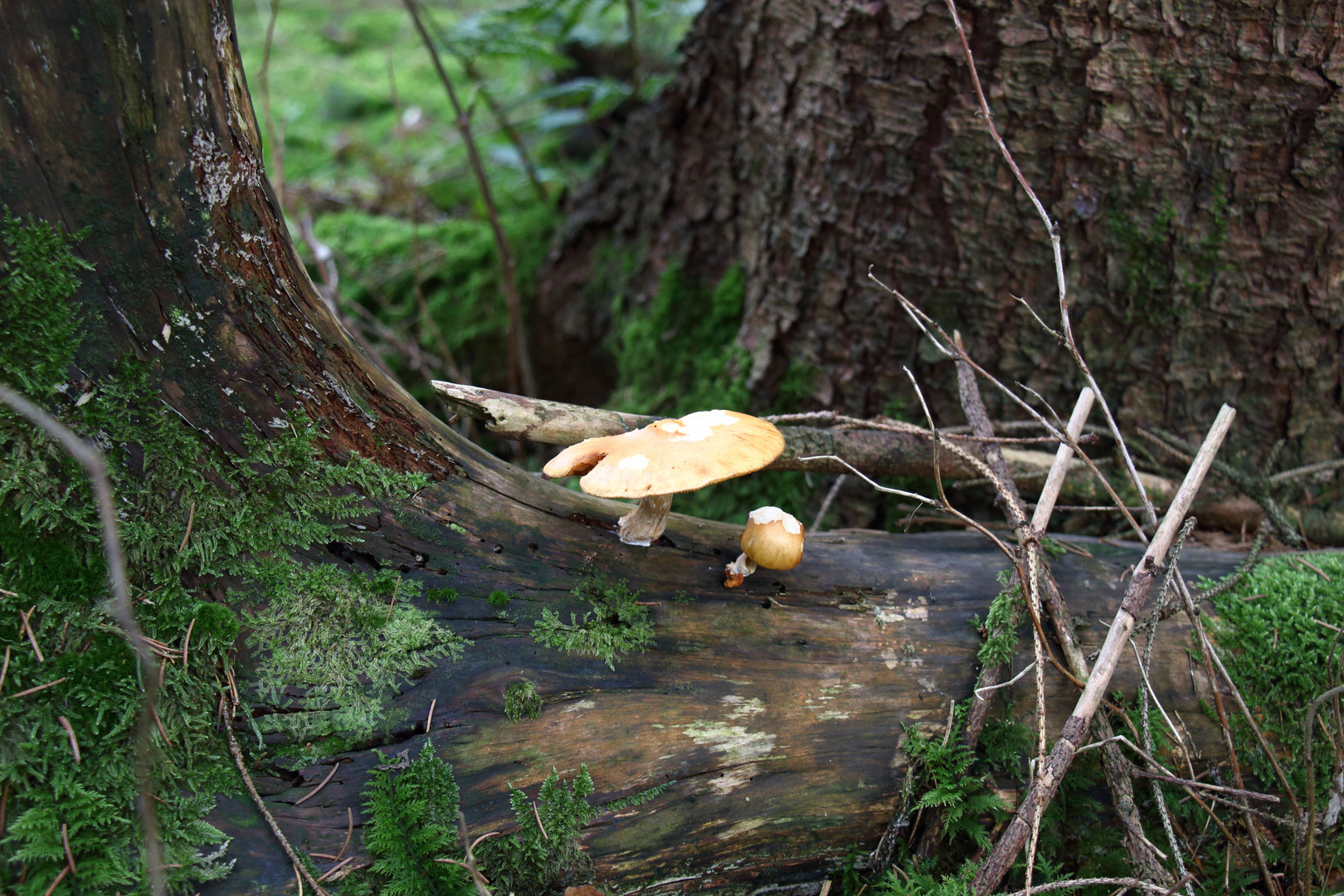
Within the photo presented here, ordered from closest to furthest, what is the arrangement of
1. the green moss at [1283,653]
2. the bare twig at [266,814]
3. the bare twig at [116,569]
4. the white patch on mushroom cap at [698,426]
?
1. the bare twig at [116,569]
2. the bare twig at [266,814]
3. the white patch on mushroom cap at [698,426]
4. the green moss at [1283,653]

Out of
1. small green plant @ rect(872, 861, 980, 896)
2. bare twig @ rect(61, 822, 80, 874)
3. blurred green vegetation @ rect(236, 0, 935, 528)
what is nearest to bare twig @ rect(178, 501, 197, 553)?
bare twig @ rect(61, 822, 80, 874)

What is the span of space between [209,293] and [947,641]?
2.42m

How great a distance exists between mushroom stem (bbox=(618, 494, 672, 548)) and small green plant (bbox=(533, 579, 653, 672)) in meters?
0.16

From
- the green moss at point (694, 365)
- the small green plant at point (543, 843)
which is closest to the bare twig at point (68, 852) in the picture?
the small green plant at point (543, 843)

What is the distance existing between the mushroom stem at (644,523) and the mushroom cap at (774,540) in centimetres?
28

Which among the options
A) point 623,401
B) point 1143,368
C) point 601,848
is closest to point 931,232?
point 1143,368

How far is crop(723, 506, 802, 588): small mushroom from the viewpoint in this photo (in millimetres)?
2281

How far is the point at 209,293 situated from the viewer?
6.07 ft

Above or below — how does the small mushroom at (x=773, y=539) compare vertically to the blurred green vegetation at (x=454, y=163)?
below

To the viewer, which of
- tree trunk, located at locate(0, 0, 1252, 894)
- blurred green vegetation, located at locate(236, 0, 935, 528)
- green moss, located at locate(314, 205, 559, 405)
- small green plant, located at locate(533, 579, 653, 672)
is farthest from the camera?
green moss, located at locate(314, 205, 559, 405)

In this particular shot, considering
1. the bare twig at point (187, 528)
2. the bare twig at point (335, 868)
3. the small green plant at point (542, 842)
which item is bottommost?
the small green plant at point (542, 842)

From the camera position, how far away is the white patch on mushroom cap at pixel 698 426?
6.82ft

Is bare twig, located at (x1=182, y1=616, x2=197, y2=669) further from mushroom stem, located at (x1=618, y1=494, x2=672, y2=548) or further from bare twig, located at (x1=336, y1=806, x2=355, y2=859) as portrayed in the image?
mushroom stem, located at (x1=618, y1=494, x2=672, y2=548)

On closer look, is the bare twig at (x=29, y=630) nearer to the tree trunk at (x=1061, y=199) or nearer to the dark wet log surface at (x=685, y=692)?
the dark wet log surface at (x=685, y=692)
